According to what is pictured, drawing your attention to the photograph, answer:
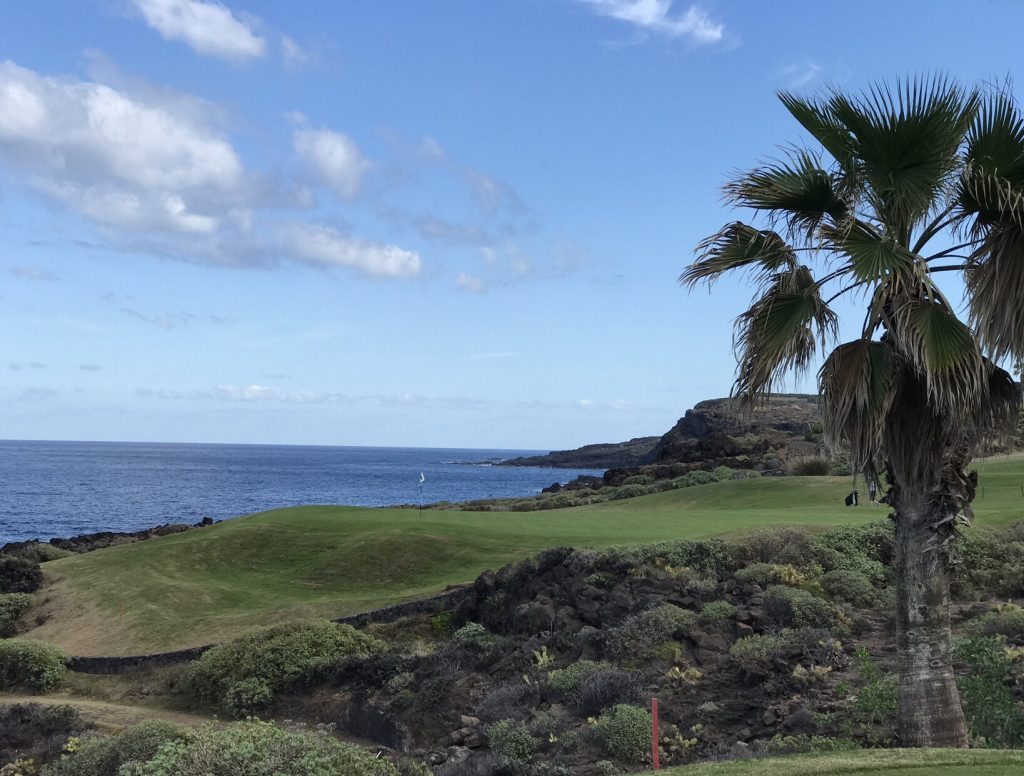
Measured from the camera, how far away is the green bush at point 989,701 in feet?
28.5

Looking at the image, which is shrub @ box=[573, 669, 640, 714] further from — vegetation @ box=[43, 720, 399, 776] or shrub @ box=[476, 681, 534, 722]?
Answer: vegetation @ box=[43, 720, 399, 776]

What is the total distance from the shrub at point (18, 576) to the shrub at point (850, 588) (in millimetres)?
24752

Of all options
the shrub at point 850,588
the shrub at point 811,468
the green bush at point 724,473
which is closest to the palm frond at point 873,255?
the shrub at point 850,588

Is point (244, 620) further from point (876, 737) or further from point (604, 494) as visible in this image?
point (604, 494)

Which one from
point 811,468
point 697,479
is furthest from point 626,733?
point 697,479

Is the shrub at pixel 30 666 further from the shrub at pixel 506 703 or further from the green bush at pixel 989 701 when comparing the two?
the green bush at pixel 989 701

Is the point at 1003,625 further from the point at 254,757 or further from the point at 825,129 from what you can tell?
the point at 254,757

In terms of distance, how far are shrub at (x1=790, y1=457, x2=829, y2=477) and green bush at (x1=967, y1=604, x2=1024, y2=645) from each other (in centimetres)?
2234

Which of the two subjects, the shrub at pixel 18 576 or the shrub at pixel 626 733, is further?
the shrub at pixel 18 576

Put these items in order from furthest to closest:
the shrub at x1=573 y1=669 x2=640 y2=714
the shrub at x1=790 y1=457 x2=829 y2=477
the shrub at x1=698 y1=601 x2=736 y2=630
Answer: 1. the shrub at x1=790 y1=457 x2=829 y2=477
2. the shrub at x1=698 y1=601 x2=736 y2=630
3. the shrub at x1=573 y1=669 x2=640 y2=714

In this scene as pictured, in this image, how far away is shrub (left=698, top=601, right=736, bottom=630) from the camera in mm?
14242

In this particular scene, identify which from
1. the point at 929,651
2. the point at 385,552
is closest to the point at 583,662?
the point at 929,651

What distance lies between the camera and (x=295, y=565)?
26922 millimetres

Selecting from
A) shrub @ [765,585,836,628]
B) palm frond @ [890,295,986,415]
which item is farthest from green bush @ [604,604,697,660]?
palm frond @ [890,295,986,415]
